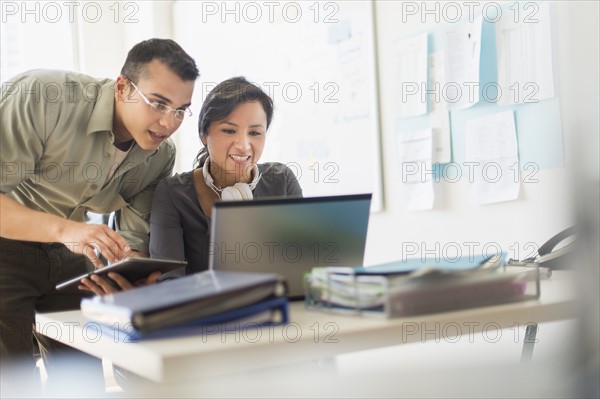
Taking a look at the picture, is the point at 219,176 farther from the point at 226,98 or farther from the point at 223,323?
the point at 223,323

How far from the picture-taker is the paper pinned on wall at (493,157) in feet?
6.97

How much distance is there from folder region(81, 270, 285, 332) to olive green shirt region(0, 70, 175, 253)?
89 centimetres

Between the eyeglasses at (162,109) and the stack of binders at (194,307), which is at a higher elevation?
the eyeglasses at (162,109)

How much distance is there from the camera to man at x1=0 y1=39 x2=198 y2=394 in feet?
5.65

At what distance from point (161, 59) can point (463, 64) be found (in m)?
1.06

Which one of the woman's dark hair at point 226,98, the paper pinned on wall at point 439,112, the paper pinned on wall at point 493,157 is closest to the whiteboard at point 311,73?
the paper pinned on wall at point 439,112

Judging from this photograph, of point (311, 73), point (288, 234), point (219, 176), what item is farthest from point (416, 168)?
point (288, 234)

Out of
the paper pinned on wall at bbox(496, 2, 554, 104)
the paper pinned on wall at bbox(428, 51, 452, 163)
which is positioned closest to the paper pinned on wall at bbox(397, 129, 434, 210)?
the paper pinned on wall at bbox(428, 51, 452, 163)

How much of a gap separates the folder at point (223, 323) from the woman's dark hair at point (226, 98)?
996 millimetres

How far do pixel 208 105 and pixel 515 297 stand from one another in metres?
1.08

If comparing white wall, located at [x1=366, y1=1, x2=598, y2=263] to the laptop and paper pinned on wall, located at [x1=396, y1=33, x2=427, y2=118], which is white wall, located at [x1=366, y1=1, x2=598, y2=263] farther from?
the laptop

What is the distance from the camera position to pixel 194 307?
33.9 inches

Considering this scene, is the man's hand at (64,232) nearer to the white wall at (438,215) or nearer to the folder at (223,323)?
the folder at (223,323)

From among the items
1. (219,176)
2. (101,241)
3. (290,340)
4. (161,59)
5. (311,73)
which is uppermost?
(311,73)
